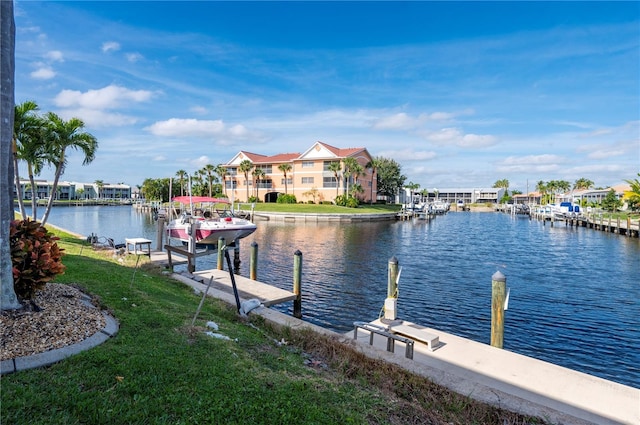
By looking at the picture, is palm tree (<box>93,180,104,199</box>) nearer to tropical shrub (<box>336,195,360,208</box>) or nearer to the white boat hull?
tropical shrub (<box>336,195,360,208</box>)

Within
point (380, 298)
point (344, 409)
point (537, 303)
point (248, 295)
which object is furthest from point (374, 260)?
point (344, 409)

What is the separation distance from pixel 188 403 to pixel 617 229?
5615cm

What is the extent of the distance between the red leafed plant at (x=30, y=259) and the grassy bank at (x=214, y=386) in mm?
1347

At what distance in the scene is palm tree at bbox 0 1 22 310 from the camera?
5664mm

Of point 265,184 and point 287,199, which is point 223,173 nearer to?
point 265,184

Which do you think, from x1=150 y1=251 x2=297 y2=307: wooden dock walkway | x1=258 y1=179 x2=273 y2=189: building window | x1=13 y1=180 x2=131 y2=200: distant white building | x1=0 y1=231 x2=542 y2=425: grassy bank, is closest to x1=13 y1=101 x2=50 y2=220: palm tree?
x1=150 y1=251 x2=297 y2=307: wooden dock walkway

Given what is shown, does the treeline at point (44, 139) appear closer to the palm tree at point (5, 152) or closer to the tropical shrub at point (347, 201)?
the palm tree at point (5, 152)

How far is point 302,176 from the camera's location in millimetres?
78312

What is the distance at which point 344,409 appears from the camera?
4641 millimetres

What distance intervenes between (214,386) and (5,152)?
15.7ft

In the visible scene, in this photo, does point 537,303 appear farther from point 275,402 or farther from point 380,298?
point 275,402

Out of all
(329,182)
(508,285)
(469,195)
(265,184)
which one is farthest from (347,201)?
(469,195)

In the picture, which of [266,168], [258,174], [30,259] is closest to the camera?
[30,259]

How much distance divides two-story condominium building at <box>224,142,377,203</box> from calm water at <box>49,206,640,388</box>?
4157 centimetres
